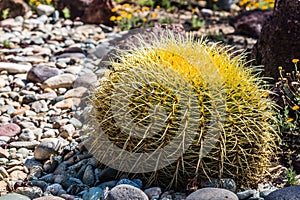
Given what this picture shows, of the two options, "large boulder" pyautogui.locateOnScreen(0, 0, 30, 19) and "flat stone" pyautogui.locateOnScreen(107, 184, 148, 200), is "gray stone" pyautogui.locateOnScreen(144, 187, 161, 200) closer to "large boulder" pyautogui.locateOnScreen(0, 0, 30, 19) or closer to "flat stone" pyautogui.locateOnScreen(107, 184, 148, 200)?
"flat stone" pyautogui.locateOnScreen(107, 184, 148, 200)

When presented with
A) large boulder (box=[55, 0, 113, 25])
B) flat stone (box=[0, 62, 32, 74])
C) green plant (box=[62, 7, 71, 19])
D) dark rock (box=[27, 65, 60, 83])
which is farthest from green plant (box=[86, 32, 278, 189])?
green plant (box=[62, 7, 71, 19])

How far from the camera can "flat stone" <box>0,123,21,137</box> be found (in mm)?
4780

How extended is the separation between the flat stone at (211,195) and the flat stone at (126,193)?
10.6 inches

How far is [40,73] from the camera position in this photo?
586cm

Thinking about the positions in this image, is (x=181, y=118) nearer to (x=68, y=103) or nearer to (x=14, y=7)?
(x=68, y=103)

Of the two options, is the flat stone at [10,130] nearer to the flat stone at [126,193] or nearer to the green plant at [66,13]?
the flat stone at [126,193]

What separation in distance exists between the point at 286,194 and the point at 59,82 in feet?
9.59

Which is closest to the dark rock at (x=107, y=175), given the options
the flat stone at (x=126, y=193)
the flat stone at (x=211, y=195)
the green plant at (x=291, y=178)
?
the flat stone at (x=126, y=193)

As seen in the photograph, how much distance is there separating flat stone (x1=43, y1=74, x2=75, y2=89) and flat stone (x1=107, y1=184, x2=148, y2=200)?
2519 millimetres

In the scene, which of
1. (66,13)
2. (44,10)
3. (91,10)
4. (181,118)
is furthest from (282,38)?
(44,10)

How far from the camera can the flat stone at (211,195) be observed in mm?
3266

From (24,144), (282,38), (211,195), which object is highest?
(282,38)

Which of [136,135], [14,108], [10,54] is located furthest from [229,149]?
[10,54]

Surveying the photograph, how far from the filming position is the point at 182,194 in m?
3.66
